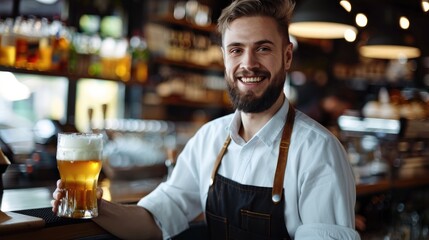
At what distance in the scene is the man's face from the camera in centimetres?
211

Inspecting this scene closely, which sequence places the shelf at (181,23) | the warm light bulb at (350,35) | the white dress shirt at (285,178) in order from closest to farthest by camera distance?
the white dress shirt at (285,178) < the warm light bulb at (350,35) < the shelf at (181,23)

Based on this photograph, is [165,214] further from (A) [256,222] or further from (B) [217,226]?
(A) [256,222]

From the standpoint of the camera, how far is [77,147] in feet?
5.90

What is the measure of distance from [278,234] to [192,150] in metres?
0.54

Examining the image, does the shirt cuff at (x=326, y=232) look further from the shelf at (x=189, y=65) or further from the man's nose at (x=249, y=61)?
the shelf at (x=189, y=65)

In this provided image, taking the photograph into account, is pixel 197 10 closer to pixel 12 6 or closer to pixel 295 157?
pixel 12 6

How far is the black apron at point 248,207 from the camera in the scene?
80.4 inches

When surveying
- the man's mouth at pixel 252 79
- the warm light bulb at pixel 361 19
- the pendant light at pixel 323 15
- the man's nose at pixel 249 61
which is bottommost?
the man's mouth at pixel 252 79

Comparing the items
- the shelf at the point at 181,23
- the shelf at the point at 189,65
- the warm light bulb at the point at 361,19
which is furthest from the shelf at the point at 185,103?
the warm light bulb at the point at 361,19

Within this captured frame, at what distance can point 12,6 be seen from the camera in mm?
4680

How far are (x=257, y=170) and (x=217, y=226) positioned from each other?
0.92 feet

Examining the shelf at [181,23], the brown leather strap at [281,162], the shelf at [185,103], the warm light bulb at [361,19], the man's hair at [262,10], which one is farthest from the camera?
the shelf at [185,103]

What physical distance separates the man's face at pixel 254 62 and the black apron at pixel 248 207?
0.46 ft

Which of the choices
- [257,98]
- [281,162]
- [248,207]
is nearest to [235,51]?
[257,98]
